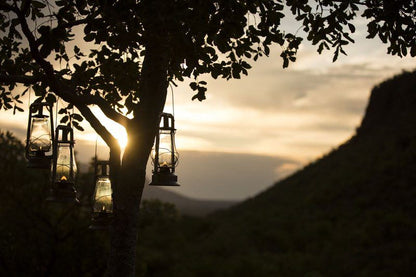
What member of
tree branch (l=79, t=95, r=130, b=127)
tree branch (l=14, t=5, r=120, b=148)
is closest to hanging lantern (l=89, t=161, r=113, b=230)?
tree branch (l=14, t=5, r=120, b=148)

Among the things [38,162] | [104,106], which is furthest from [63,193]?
[104,106]

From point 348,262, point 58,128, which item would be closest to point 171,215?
point 348,262

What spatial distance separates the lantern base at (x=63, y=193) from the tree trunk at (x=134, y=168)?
882 millimetres

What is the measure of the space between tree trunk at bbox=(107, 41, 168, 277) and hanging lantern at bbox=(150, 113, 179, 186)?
0.39m

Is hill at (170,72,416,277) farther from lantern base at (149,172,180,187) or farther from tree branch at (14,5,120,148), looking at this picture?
lantern base at (149,172,180,187)

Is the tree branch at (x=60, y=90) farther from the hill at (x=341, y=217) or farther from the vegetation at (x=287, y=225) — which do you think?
the hill at (x=341, y=217)

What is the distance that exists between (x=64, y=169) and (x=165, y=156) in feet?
A: 3.50

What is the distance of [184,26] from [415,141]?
2834 cm

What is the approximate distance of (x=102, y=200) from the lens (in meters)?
6.77

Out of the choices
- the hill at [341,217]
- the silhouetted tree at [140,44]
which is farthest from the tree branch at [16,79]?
the hill at [341,217]

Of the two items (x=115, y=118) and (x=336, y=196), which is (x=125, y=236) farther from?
(x=336, y=196)

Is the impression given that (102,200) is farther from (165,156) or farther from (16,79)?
(16,79)

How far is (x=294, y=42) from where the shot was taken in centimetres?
786

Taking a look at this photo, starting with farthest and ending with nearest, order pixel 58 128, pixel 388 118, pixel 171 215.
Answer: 1. pixel 388 118
2. pixel 171 215
3. pixel 58 128
